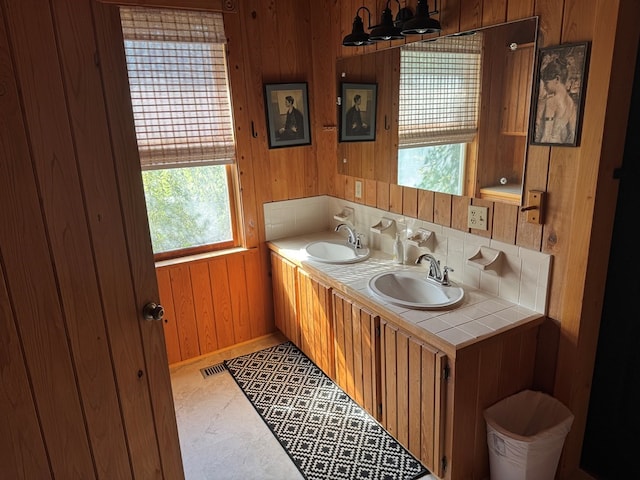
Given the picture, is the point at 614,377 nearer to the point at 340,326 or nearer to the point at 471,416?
the point at 471,416

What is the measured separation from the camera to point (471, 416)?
1867 mm

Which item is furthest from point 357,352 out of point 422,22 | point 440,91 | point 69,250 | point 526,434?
point 422,22

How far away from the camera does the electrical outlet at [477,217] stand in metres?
2.10

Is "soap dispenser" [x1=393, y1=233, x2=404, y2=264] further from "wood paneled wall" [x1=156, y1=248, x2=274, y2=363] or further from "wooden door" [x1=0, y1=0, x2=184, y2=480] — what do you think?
"wooden door" [x1=0, y1=0, x2=184, y2=480]

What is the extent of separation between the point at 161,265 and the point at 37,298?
1.61 m

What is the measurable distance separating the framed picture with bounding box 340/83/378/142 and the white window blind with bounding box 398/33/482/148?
0.28 meters

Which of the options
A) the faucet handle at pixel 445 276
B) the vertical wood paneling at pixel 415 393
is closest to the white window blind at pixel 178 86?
the faucet handle at pixel 445 276

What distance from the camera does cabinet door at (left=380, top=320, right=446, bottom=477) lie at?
73.2 inches

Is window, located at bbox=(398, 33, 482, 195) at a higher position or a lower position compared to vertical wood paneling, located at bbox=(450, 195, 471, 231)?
higher

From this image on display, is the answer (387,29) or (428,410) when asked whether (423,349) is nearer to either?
(428,410)

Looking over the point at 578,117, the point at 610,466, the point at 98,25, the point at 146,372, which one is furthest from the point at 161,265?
the point at 610,466

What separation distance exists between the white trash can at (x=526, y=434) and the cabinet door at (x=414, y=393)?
0.23m

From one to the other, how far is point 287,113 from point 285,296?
129 centimetres

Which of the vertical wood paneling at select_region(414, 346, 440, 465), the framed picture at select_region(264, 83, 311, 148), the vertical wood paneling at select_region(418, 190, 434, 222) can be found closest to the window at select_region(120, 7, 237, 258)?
the framed picture at select_region(264, 83, 311, 148)
